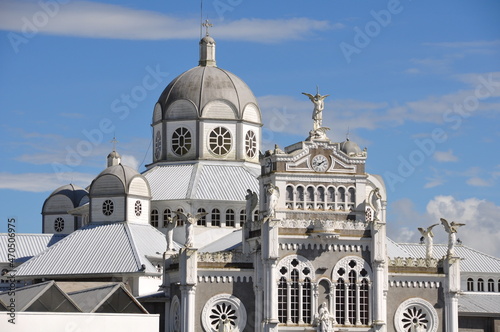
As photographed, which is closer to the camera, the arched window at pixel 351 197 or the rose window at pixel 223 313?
the rose window at pixel 223 313

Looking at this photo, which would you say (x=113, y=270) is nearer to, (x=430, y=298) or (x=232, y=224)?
(x=232, y=224)

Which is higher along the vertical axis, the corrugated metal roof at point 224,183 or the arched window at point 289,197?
the corrugated metal roof at point 224,183

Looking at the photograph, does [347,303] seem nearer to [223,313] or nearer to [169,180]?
[223,313]

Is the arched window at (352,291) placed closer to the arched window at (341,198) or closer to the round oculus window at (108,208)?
the arched window at (341,198)

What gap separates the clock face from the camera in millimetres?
97688

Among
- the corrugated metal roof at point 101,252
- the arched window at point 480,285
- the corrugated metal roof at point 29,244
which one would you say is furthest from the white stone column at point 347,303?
the corrugated metal roof at point 29,244

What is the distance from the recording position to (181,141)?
387 ft

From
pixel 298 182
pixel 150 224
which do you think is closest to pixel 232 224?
pixel 150 224

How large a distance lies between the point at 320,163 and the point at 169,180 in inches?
847

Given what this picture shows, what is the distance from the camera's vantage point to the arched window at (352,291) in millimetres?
95062

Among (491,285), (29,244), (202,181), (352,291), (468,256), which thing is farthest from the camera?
(468,256)

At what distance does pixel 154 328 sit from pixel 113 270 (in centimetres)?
1249

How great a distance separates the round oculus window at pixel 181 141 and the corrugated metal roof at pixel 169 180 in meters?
1.59

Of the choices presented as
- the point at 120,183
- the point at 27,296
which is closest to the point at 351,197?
the point at 120,183
